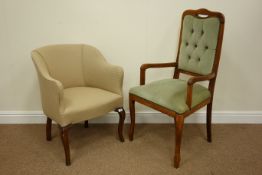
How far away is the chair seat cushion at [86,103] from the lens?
76.1 inches

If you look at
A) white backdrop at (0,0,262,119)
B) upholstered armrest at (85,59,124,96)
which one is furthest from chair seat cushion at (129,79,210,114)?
white backdrop at (0,0,262,119)

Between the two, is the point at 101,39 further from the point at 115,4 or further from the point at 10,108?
the point at 10,108

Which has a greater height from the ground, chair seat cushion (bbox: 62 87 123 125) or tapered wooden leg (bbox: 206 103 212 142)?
chair seat cushion (bbox: 62 87 123 125)

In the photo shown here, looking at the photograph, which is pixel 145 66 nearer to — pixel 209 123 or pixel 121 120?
pixel 121 120

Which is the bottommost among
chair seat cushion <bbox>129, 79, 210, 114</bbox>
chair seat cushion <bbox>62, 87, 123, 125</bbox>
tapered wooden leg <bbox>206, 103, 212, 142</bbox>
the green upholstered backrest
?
tapered wooden leg <bbox>206, 103, 212, 142</bbox>

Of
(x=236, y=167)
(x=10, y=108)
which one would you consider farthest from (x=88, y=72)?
(x=236, y=167)

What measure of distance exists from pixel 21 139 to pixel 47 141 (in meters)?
0.24

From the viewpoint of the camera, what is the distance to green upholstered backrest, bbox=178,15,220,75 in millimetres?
2047

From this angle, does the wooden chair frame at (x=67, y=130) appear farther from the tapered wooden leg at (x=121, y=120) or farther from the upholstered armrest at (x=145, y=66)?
the upholstered armrest at (x=145, y=66)

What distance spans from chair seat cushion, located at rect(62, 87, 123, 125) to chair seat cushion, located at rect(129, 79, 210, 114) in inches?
7.9

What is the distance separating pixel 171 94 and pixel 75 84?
891 mm

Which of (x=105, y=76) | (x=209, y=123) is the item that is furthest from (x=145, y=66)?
(x=209, y=123)

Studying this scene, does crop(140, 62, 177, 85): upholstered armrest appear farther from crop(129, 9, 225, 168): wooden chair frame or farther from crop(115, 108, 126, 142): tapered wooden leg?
crop(115, 108, 126, 142): tapered wooden leg

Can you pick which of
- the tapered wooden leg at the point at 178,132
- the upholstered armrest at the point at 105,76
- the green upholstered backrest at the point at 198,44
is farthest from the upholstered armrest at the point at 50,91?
the green upholstered backrest at the point at 198,44
